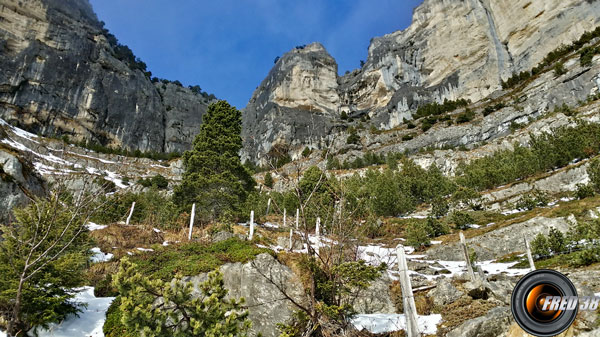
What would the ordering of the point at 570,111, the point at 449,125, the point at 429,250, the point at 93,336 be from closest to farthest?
the point at 93,336
the point at 429,250
the point at 570,111
the point at 449,125

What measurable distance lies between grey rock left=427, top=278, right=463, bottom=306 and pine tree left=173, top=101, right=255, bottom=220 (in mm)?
10579

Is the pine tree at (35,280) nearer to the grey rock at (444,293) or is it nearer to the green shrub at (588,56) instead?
the grey rock at (444,293)

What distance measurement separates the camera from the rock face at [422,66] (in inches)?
2285

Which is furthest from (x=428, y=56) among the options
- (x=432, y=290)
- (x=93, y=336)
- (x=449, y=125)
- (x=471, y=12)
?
(x=93, y=336)

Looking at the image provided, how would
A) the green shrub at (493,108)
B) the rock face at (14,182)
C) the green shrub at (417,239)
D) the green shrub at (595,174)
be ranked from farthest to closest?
1. the green shrub at (493,108)
2. the green shrub at (595,174)
3. the green shrub at (417,239)
4. the rock face at (14,182)

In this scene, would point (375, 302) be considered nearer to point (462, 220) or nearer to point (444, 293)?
point (444, 293)

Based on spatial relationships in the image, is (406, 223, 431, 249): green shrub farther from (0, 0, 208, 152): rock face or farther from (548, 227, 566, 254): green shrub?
(0, 0, 208, 152): rock face

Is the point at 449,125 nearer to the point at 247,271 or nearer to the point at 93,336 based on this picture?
the point at 247,271

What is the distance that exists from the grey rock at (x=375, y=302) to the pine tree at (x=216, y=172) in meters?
8.96

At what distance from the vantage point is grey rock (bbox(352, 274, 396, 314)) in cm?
964

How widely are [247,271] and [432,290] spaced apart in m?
5.75

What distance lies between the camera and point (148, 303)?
4.48m

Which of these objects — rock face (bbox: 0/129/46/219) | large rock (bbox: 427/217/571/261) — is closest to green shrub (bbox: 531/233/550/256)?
large rock (bbox: 427/217/571/261)

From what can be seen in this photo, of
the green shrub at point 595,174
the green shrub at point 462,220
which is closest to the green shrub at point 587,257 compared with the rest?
the green shrub at point 462,220
